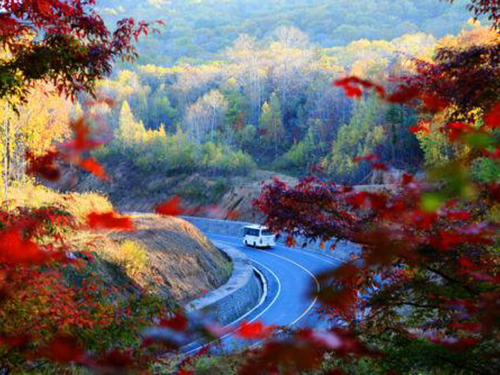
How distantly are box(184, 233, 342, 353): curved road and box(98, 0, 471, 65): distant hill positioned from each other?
268 ft

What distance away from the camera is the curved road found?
16.1 metres

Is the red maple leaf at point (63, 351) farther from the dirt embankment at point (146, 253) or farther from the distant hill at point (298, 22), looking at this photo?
the distant hill at point (298, 22)

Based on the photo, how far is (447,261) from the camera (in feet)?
14.4

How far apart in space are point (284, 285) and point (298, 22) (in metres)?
122

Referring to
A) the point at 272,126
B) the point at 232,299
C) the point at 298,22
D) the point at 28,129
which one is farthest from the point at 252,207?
the point at 298,22

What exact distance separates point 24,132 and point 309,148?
29.6m

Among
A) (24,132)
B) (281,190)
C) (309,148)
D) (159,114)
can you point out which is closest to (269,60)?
(159,114)

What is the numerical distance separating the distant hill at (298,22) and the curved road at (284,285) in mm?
81694

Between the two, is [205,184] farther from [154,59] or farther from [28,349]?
[154,59]

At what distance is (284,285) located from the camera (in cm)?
2203

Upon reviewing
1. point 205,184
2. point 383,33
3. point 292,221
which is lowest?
point 205,184

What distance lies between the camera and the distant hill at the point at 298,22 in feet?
367

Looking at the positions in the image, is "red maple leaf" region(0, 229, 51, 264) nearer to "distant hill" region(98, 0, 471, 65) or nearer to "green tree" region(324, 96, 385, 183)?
"green tree" region(324, 96, 385, 183)

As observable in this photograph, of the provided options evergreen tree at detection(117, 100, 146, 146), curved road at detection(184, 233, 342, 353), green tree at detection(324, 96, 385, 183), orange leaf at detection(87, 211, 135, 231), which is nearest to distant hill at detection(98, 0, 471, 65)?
evergreen tree at detection(117, 100, 146, 146)
